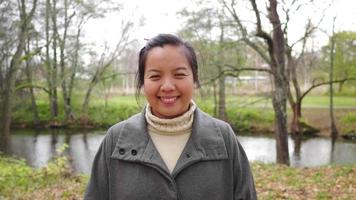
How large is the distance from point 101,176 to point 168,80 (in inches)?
20.8

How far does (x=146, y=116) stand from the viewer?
1891 millimetres

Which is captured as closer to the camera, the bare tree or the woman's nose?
the woman's nose

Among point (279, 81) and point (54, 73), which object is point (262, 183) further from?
point (54, 73)

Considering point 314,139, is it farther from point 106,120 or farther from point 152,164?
point 152,164

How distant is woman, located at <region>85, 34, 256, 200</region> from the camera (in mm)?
1753

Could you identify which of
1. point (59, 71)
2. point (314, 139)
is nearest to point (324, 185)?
point (314, 139)

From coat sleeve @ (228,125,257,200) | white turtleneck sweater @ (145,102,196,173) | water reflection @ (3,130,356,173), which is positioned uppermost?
white turtleneck sweater @ (145,102,196,173)

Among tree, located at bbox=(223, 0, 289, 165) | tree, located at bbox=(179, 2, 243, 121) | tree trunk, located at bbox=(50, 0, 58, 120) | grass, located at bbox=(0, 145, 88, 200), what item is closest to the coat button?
grass, located at bbox=(0, 145, 88, 200)

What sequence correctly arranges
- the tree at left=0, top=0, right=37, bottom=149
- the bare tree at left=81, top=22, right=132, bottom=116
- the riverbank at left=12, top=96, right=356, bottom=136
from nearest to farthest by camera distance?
1. the tree at left=0, top=0, right=37, bottom=149
2. the riverbank at left=12, top=96, right=356, bottom=136
3. the bare tree at left=81, top=22, right=132, bottom=116

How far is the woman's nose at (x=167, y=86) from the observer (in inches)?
69.9

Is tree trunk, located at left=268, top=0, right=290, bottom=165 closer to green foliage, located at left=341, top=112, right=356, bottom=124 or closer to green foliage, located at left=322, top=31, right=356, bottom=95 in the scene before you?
green foliage, located at left=322, top=31, right=356, bottom=95

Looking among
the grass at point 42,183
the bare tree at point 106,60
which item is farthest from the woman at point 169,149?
the bare tree at point 106,60

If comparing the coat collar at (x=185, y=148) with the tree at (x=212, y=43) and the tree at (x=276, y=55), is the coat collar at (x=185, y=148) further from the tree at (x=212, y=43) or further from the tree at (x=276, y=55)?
the tree at (x=276, y=55)

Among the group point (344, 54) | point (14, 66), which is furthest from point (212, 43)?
point (344, 54)
